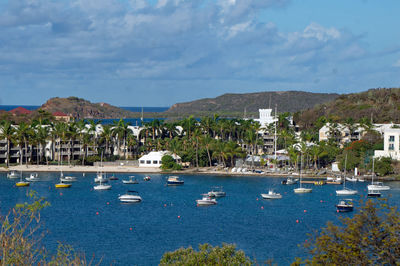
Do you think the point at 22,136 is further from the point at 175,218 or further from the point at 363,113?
the point at 363,113

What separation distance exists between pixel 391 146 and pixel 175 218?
59.7 m

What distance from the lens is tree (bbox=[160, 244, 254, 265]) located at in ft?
114

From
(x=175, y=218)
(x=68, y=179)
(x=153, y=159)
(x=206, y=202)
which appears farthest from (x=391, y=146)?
(x=68, y=179)

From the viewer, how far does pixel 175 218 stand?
254ft

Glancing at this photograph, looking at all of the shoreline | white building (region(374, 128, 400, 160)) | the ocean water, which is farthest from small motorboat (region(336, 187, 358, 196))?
the shoreline

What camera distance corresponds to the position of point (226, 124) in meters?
147

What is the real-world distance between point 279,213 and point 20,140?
6920cm

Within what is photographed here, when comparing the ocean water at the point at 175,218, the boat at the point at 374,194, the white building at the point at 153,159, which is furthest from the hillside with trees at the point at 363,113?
the boat at the point at 374,194

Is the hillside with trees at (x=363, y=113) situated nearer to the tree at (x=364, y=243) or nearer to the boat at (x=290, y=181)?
the boat at (x=290, y=181)

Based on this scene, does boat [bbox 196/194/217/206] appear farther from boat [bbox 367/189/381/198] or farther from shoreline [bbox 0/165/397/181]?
shoreline [bbox 0/165/397/181]

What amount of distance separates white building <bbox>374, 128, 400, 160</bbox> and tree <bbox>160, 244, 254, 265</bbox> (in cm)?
8716

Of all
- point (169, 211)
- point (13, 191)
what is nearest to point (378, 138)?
point (169, 211)

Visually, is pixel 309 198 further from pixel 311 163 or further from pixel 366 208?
pixel 366 208

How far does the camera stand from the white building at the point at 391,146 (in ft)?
385
